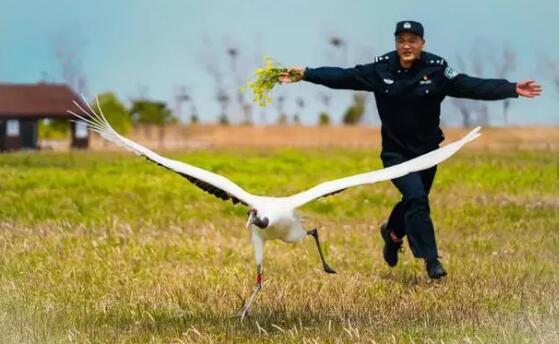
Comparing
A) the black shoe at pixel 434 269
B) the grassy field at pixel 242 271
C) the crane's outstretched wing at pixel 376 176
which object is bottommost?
the grassy field at pixel 242 271

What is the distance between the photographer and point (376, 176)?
7449 mm

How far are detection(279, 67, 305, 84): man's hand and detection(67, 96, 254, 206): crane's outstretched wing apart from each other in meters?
1.71

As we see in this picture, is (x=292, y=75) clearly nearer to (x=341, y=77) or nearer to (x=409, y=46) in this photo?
(x=341, y=77)

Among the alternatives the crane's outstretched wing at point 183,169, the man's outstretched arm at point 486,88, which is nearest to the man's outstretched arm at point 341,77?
the man's outstretched arm at point 486,88

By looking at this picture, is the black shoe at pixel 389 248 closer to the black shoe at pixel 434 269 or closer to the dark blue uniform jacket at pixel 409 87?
the black shoe at pixel 434 269

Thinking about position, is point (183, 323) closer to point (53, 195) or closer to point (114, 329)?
point (114, 329)

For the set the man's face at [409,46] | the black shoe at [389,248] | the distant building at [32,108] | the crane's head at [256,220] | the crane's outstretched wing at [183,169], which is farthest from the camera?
the distant building at [32,108]

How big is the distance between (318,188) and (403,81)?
2261mm

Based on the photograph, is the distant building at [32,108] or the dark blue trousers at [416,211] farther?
the distant building at [32,108]

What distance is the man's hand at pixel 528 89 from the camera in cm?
837

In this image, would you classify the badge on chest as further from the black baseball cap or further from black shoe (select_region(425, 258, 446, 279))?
black shoe (select_region(425, 258, 446, 279))

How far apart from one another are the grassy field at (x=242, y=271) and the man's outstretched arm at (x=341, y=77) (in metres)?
1.66

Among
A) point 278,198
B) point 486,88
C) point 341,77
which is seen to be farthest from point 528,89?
point 278,198

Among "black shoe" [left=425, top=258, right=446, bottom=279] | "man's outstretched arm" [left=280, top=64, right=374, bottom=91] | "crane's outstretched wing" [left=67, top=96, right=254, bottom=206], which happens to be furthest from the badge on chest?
"crane's outstretched wing" [left=67, top=96, right=254, bottom=206]
